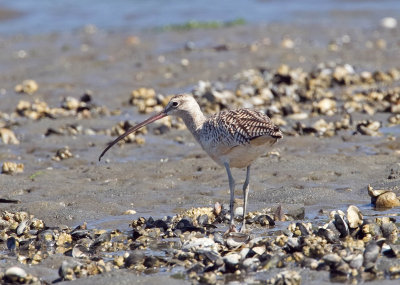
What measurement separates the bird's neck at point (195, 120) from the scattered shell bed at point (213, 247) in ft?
2.75

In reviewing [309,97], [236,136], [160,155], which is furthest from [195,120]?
[309,97]

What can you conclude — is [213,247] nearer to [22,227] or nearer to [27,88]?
[22,227]

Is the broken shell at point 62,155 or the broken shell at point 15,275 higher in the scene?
the broken shell at point 62,155

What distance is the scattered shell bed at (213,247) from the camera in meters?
6.22

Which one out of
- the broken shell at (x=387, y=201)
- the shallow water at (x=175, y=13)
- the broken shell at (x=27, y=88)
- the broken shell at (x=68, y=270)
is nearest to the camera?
the broken shell at (x=68, y=270)

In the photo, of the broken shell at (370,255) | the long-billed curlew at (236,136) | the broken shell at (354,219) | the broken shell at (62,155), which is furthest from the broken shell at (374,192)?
the broken shell at (62,155)

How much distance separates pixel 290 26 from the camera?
2173 centimetres

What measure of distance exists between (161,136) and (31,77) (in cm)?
606

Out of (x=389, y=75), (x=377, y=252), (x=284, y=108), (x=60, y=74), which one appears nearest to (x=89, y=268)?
(x=377, y=252)

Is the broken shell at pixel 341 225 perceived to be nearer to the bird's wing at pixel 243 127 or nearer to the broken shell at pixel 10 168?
the bird's wing at pixel 243 127

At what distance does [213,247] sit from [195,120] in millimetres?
1844

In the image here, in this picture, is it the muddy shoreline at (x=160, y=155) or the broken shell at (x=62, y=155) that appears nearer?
the muddy shoreline at (x=160, y=155)

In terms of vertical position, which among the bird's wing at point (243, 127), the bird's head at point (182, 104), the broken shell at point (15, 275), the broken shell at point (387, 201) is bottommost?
the broken shell at point (15, 275)

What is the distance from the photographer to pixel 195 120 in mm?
8273
